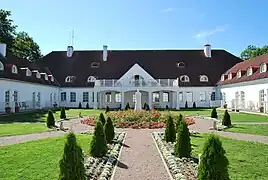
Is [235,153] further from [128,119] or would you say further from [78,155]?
[128,119]

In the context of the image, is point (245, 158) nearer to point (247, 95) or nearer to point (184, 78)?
point (247, 95)

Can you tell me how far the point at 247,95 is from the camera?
36.3 m

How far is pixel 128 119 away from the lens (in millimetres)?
22547

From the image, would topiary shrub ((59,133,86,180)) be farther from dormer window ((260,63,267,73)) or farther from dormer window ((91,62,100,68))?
dormer window ((91,62,100,68))

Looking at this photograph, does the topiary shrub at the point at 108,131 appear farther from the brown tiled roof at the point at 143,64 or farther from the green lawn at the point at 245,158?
the brown tiled roof at the point at 143,64

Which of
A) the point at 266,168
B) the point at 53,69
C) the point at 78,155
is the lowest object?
the point at 266,168

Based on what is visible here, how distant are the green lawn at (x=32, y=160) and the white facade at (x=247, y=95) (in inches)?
952

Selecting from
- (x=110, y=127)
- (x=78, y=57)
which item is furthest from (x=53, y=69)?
(x=110, y=127)

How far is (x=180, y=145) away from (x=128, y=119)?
12.3 m

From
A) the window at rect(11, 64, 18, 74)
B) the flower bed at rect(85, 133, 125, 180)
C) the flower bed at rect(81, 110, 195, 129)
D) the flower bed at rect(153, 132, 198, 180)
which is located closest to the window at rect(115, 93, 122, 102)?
the window at rect(11, 64, 18, 74)

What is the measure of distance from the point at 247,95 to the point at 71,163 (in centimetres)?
3329

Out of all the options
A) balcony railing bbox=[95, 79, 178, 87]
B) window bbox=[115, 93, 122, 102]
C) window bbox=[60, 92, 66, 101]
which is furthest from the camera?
window bbox=[60, 92, 66, 101]

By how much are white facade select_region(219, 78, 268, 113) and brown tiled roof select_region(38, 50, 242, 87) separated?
17.2ft

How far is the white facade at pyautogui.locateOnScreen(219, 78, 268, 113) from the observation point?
32631 mm
